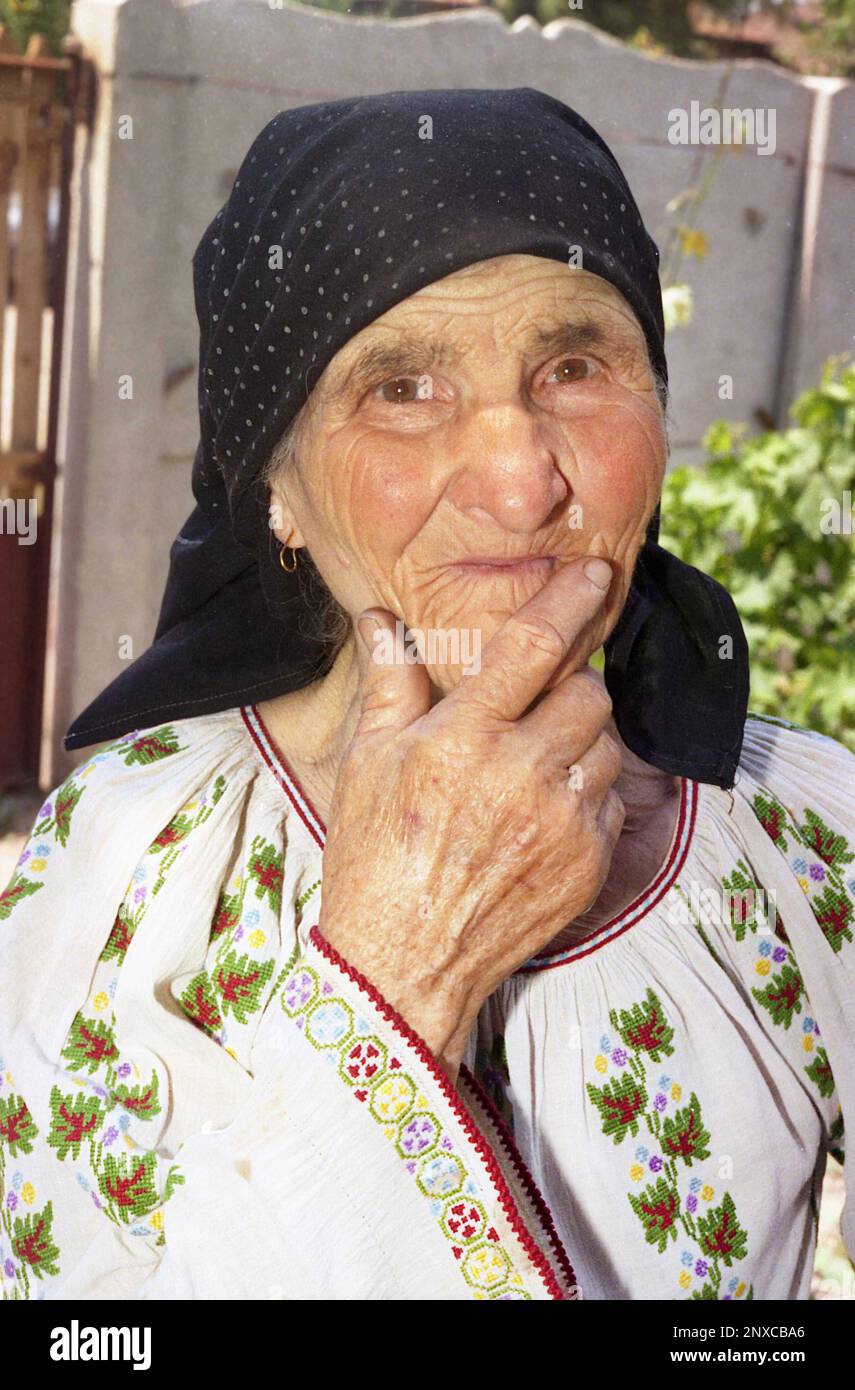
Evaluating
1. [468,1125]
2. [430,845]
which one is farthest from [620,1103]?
[430,845]

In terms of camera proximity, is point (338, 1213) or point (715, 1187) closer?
point (338, 1213)

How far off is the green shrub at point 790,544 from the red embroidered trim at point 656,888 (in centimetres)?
197

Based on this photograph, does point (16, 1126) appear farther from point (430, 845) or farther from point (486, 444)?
point (486, 444)

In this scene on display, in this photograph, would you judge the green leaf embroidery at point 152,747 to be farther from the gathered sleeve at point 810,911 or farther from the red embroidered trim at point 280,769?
the gathered sleeve at point 810,911

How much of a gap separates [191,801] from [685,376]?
10.5ft

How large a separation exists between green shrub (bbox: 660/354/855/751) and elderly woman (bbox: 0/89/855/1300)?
75.0 inches

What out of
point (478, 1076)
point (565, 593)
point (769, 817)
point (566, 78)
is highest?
point (566, 78)

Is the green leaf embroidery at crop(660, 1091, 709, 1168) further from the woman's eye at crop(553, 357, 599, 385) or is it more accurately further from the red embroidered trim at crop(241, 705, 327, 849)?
the woman's eye at crop(553, 357, 599, 385)

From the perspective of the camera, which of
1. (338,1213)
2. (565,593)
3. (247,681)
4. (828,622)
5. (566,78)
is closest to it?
(338,1213)

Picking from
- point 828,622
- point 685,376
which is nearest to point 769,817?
point 828,622

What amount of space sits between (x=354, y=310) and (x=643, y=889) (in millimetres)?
739

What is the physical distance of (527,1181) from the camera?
1378 millimetres

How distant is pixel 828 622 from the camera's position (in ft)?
12.6
